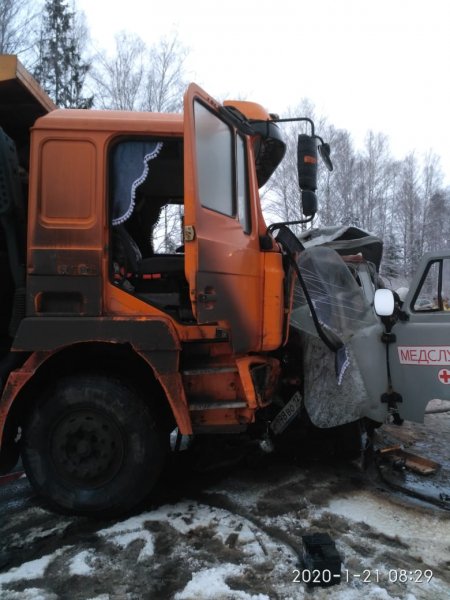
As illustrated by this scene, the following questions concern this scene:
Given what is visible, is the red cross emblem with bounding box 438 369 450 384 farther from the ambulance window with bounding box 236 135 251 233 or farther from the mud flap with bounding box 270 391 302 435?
the ambulance window with bounding box 236 135 251 233

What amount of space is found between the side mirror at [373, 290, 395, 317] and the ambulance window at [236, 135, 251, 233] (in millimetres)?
1194

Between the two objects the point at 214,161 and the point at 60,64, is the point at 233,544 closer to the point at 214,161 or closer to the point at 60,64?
the point at 214,161

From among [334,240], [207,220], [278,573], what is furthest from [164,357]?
[334,240]

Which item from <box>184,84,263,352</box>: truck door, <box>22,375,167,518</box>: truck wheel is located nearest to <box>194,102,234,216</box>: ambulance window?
<box>184,84,263,352</box>: truck door

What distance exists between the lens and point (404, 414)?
153 inches

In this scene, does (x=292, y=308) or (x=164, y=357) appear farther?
(x=292, y=308)

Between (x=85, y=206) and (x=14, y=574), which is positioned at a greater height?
(x=85, y=206)

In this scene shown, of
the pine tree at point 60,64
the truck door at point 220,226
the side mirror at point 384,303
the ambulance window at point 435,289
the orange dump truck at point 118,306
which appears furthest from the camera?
the pine tree at point 60,64

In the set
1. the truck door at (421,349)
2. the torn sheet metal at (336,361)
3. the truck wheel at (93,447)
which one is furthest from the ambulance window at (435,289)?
the truck wheel at (93,447)

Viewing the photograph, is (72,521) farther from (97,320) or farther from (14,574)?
(97,320)

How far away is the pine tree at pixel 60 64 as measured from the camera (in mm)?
20172

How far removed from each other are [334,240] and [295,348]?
10.5ft

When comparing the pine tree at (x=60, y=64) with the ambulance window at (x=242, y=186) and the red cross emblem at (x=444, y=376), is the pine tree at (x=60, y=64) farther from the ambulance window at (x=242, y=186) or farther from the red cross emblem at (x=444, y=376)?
the red cross emblem at (x=444, y=376)

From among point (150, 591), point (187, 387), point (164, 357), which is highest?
point (164, 357)
